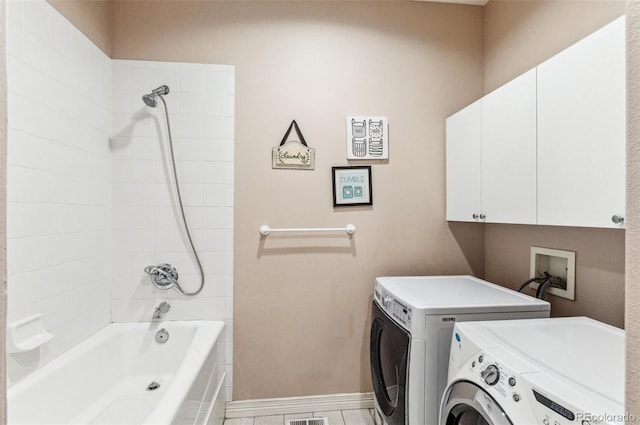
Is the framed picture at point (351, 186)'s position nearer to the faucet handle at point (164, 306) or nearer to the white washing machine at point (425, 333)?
the white washing machine at point (425, 333)

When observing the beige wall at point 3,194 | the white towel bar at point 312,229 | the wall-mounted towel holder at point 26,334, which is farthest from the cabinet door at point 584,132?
the wall-mounted towel holder at point 26,334

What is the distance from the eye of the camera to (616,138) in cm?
97

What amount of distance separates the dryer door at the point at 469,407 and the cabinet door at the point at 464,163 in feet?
3.13

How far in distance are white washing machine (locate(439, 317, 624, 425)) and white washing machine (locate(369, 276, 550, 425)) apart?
0.12 metres

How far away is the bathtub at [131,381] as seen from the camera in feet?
3.95

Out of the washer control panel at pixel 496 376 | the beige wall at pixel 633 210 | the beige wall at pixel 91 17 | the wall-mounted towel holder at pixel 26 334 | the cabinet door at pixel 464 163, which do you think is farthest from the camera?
the cabinet door at pixel 464 163

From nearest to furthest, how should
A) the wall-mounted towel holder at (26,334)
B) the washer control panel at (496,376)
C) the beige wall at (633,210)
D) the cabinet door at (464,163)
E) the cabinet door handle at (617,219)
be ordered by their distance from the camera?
the beige wall at (633,210) < the washer control panel at (496,376) < the cabinet door handle at (617,219) < the wall-mounted towel holder at (26,334) < the cabinet door at (464,163)

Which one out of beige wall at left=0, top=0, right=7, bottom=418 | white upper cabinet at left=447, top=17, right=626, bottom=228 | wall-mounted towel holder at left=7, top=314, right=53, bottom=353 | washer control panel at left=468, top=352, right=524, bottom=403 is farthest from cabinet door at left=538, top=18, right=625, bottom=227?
wall-mounted towel holder at left=7, top=314, right=53, bottom=353

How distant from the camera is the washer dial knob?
0.87 m

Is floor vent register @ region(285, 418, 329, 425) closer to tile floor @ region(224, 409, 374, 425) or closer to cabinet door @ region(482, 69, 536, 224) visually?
tile floor @ region(224, 409, 374, 425)

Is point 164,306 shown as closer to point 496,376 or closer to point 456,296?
point 456,296

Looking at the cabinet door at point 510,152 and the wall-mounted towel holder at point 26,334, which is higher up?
the cabinet door at point 510,152

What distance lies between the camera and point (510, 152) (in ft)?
4.65

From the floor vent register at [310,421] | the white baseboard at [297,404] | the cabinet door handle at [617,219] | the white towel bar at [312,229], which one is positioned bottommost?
the floor vent register at [310,421]
